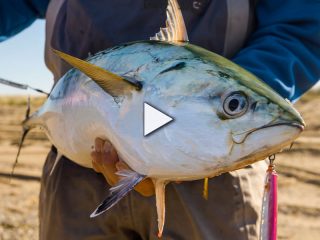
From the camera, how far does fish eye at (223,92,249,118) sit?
3.70 ft

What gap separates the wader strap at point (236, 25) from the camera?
1.69 m

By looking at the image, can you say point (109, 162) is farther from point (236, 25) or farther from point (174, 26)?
point (236, 25)

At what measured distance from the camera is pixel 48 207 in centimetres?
192

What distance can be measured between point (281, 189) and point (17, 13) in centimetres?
328

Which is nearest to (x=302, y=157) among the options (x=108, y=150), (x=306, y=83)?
(x=306, y=83)

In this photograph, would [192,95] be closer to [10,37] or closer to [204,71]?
[204,71]

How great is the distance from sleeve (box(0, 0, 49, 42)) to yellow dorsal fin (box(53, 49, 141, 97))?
0.97 m

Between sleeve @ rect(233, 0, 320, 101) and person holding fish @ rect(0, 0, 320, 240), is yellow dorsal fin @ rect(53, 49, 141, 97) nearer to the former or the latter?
person holding fish @ rect(0, 0, 320, 240)

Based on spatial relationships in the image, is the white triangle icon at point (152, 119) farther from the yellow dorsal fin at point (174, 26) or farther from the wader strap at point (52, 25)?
the wader strap at point (52, 25)

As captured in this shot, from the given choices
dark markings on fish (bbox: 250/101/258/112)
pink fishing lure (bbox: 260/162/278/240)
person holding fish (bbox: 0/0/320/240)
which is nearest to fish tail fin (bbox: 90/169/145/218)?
person holding fish (bbox: 0/0/320/240)

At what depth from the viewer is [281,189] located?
4824mm

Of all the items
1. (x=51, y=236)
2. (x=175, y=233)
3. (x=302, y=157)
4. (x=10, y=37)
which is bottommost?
(x=302, y=157)

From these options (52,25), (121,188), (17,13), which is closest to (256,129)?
(121,188)

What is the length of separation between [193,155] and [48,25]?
101cm
